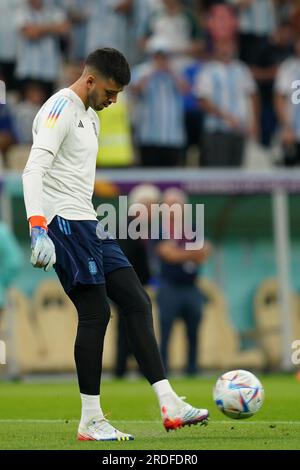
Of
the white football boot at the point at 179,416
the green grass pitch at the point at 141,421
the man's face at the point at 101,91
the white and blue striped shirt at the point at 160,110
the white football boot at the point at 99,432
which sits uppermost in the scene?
the white and blue striped shirt at the point at 160,110

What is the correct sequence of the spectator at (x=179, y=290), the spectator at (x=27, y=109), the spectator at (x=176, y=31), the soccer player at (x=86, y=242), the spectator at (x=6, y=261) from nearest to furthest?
the soccer player at (x=86, y=242)
the spectator at (x=6, y=261)
the spectator at (x=179, y=290)
the spectator at (x=27, y=109)
the spectator at (x=176, y=31)


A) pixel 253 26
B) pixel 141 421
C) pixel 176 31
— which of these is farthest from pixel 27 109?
pixel 141 421

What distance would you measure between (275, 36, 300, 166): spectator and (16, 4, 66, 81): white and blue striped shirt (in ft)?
11.4

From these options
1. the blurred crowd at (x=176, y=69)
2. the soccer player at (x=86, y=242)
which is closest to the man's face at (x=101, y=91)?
the soccer player at (x=86, y=242)

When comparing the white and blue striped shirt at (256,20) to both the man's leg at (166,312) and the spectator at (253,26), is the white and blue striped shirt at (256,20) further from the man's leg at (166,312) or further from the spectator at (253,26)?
the man's leg at (166,312)

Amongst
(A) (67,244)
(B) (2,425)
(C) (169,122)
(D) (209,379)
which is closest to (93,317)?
(A) (67,244)

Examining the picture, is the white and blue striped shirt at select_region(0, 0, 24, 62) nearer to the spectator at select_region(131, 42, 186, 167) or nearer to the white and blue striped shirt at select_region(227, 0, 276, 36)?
the spectator at select_region(131, 42, 186, 167)

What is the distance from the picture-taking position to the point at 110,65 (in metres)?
A: 8.23

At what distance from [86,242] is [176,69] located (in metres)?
11.5

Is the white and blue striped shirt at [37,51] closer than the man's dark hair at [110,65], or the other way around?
the man's dark hair at [110,65]

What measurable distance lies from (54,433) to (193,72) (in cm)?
1095

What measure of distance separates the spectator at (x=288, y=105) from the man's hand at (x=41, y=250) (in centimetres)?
1088

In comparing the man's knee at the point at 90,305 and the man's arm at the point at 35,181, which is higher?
the man's arm at the point at 35,181

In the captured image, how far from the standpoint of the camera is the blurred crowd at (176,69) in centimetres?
1833
